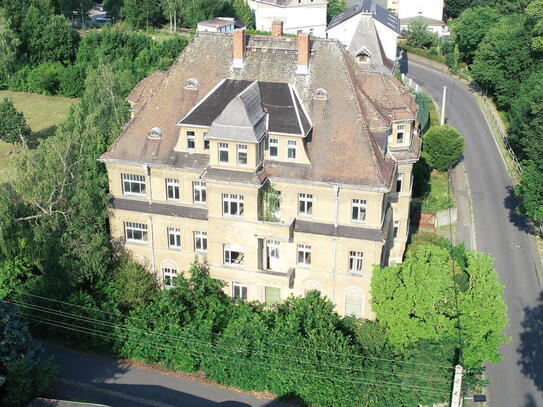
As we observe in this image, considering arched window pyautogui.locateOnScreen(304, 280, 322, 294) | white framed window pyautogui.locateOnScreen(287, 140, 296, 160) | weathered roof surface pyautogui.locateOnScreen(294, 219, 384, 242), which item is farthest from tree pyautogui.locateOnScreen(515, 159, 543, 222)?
white framed window pyautogui.locateOnScreen(287, 140, 296, 160)

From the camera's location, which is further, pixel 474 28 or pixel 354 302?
pixel 474 28

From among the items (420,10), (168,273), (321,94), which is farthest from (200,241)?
(420,10)

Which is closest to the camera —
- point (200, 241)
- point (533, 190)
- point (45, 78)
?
point (200, 241)

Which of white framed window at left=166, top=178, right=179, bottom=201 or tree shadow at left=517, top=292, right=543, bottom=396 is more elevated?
white framed window at left=166, top=178, right=179, bottom=201

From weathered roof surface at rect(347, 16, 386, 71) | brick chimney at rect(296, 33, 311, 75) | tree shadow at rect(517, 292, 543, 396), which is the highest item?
brick chimney at rect(296, 33, 311, 75)

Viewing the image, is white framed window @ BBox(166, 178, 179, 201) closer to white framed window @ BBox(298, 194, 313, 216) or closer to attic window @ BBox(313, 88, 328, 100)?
white framed window @ BBox(298, 194, 313, 216)

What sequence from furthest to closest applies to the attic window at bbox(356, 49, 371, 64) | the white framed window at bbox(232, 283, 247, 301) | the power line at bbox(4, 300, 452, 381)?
the attic window at bbox(356, 49, 371, 64)
the white framed window at bbox(232, 283, 247, 301)
the power line at bbox(4, 300, 452, 381)

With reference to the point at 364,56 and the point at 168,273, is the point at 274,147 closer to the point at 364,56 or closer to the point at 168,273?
the point at 168,273
